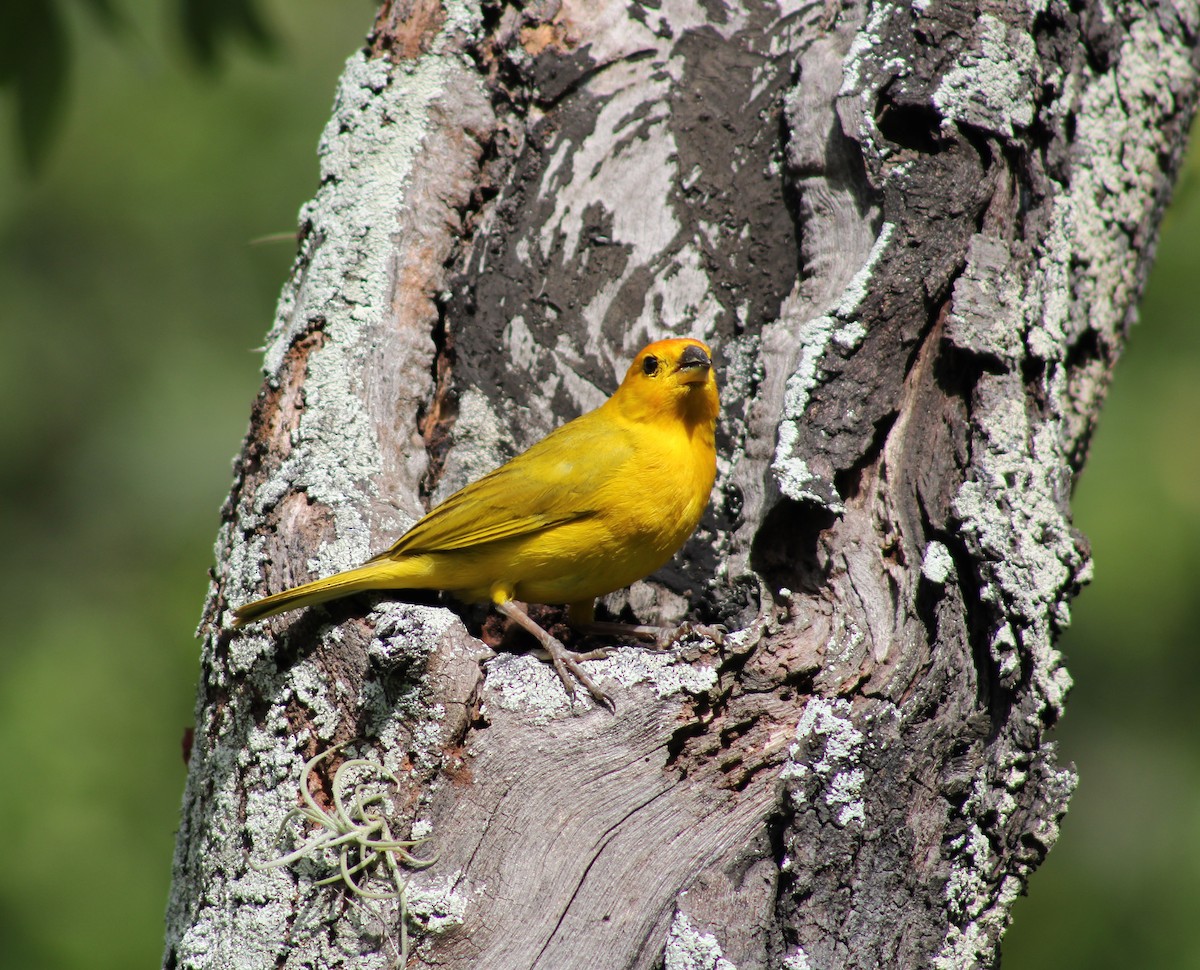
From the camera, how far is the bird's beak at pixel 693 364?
10.5ft

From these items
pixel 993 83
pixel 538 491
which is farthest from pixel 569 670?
pixel 993 83

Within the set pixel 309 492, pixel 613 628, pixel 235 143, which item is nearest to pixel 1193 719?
pixel 613 628

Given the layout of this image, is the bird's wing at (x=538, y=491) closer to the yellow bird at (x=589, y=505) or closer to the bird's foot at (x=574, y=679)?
the yellow bird at (x=589, y=505)

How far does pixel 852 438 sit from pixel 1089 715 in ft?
15.0

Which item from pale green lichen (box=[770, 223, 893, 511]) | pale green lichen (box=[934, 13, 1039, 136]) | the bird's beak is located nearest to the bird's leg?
pale green lichen (box=[770, 223, 893, 511])

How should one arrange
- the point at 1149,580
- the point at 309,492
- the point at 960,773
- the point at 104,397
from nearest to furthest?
the point at 960,773 < the point at 309,492 < the point at 1149,580 < the point at 104,397

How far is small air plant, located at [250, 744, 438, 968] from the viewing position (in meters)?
2.41

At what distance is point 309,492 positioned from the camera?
9.59ft

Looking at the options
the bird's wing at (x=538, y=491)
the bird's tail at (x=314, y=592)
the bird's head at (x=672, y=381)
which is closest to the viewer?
the bird's tail at (x=314, y=592)

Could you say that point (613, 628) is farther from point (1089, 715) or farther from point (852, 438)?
point (1089, 715)

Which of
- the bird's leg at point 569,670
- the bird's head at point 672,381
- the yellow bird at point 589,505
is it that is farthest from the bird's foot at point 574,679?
the bird's head at point 672,381

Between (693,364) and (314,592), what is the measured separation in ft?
4.26

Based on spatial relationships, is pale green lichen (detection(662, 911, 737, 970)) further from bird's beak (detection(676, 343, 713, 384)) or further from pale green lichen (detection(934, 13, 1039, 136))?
pale green lichen (detection(934, 13, 1039, 136))

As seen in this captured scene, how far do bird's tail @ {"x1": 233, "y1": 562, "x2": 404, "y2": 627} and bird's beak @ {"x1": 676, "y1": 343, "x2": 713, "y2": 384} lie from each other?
109 centimetres
